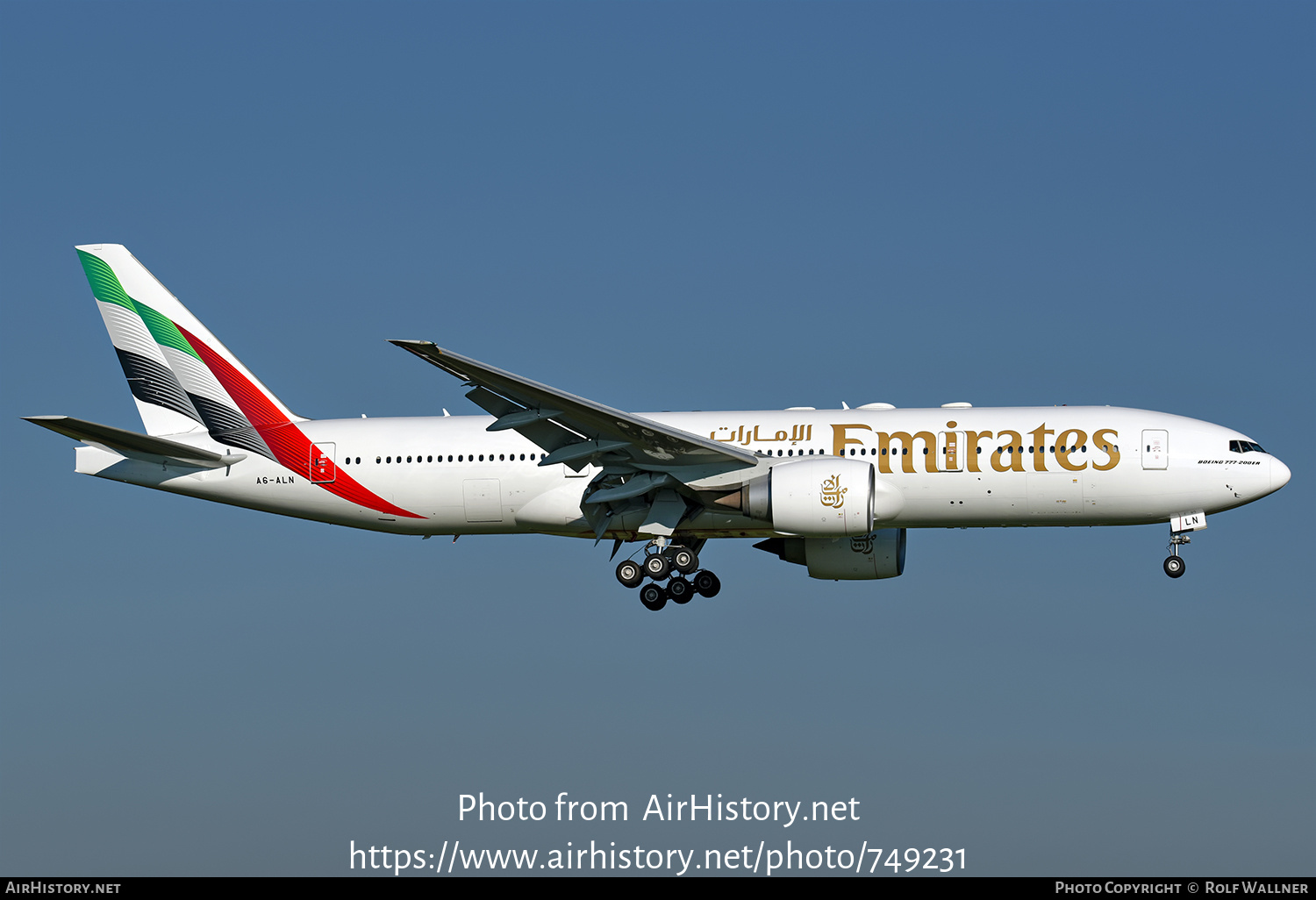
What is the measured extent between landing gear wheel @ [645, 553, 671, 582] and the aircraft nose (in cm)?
1406

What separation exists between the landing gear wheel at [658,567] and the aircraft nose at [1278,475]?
1406 cm

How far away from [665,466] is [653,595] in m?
4.20

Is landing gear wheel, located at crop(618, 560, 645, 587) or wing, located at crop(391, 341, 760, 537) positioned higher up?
wing, located at crop(391, 341, 760, 537)

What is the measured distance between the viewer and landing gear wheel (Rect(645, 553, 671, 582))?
38406mm

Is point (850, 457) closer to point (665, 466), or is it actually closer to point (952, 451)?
point (952, 451)

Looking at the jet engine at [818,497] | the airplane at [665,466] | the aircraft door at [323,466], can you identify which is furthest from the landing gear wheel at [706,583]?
the aircraft door at [323,466]

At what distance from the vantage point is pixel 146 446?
39.5 meters

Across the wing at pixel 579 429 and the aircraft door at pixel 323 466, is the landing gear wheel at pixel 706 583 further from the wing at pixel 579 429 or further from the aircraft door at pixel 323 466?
the aircraft door at pixel 323 466

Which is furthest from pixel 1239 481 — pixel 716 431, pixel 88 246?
pixel 88 246

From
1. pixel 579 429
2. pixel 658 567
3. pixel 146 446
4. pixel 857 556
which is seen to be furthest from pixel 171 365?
pixel 857 556

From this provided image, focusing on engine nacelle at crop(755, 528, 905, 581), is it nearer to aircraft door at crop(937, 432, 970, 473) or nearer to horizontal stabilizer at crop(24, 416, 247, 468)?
aircraft door at crop(937, 432, 970, 473)

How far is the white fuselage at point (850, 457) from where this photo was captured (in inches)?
1420

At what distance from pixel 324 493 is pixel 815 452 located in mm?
12351

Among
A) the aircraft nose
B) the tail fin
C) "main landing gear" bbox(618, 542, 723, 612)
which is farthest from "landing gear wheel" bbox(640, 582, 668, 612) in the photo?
the aircraft nose
